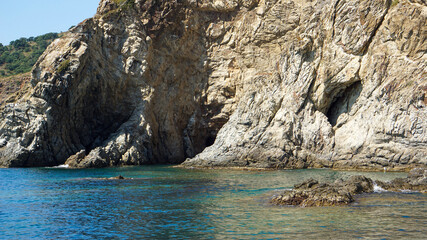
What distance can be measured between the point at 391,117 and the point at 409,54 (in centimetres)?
665

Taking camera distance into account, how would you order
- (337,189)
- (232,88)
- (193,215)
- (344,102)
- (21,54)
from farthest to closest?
1. (21,54)
2. (232,88)
3. (344,102)
4. (337,189)
5. (193,215)

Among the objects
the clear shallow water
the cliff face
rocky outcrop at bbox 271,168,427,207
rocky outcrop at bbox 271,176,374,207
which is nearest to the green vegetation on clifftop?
the cliff face

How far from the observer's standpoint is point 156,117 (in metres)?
59.0

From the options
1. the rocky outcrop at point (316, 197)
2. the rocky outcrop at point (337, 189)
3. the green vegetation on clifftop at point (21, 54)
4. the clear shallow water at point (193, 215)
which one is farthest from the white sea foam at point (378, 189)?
the green vegetation on clifftop at point (21, 54)

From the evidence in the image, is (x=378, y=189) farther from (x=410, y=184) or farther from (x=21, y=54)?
(x=21, y=54)

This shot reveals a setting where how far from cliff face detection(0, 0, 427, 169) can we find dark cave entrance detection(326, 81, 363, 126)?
15 cm

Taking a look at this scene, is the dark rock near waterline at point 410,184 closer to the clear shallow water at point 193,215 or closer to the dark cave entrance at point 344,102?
the clear shallow water at point 193,215

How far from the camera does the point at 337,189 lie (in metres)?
22.4

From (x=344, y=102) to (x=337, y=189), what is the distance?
89.3ft

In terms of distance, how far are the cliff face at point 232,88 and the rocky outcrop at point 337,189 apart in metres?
13.2

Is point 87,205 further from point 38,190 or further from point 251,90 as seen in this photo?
point 251,90

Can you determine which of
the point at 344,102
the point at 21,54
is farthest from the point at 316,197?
the point at 21,54

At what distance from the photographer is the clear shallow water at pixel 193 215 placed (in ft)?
51.8

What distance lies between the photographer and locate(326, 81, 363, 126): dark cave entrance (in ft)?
152
